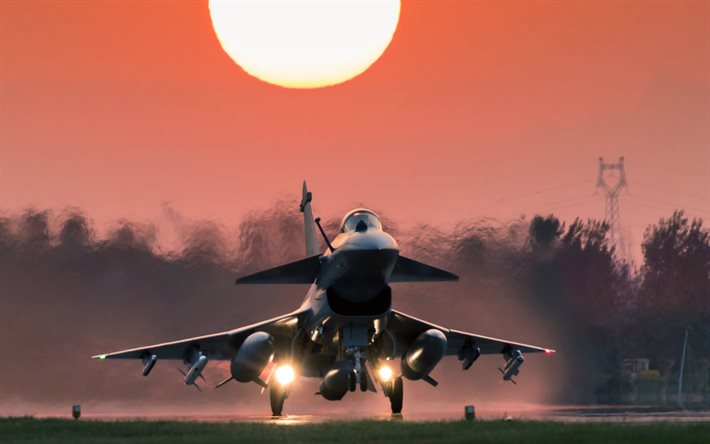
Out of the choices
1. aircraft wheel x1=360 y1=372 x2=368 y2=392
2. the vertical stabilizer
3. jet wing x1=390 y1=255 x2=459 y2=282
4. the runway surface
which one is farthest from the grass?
the vertical stabilizer

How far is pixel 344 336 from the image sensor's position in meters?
36.9

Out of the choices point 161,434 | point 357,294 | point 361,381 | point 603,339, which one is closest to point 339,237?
point 357,294

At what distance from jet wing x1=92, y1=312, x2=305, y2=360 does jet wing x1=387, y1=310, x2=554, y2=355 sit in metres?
3.28

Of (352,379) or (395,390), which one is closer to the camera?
(352,379)

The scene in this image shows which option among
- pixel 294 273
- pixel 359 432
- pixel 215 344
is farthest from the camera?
pixel 215 344

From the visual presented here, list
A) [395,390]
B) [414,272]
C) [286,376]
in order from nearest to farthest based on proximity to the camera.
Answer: [414,272]
[395,390]
[286,376]

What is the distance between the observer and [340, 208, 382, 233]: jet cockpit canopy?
116 feet

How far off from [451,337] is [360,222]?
8.88m

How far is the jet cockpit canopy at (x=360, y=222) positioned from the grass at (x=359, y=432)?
6.26 meters

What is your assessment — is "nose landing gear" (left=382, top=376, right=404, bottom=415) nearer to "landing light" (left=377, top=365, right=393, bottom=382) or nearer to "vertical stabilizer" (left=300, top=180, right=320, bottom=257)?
"landing light" (left=377, top=365, right=393, bottom=382)

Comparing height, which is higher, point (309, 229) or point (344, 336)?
point (309, 229)

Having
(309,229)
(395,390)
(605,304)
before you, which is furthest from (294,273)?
(605,304)

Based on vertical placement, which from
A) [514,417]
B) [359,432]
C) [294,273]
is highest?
[294,273]

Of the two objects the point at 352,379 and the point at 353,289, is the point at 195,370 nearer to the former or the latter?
the point at 352,379
